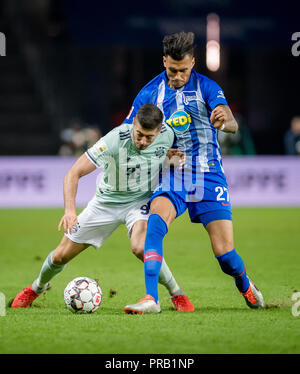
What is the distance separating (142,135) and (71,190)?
679mm

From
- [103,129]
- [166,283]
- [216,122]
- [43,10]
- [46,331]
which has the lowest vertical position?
[46,331]

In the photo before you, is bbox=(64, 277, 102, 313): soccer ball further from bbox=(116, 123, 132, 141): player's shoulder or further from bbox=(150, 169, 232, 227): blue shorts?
bbox=(116, 123, 132, 141): player's shoulder

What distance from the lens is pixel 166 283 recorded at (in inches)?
234

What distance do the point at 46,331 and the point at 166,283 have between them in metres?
1.39

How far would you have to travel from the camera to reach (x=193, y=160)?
6.00m

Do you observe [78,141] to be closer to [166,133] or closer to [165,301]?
[165,301]

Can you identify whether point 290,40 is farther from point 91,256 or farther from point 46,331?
point 46,331

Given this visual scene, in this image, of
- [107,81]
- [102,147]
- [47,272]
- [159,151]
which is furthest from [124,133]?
[107,81]

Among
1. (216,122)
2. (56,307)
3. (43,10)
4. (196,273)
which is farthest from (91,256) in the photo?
(43,10)

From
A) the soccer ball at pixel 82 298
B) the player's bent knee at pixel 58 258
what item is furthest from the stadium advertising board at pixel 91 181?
the soccer ball at pixel 82 298

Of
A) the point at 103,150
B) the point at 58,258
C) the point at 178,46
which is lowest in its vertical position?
the point at 58,258

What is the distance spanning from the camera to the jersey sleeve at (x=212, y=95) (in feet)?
18.9

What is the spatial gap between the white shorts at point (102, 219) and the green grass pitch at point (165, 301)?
594 millimetres

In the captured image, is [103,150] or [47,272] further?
[47,272]
